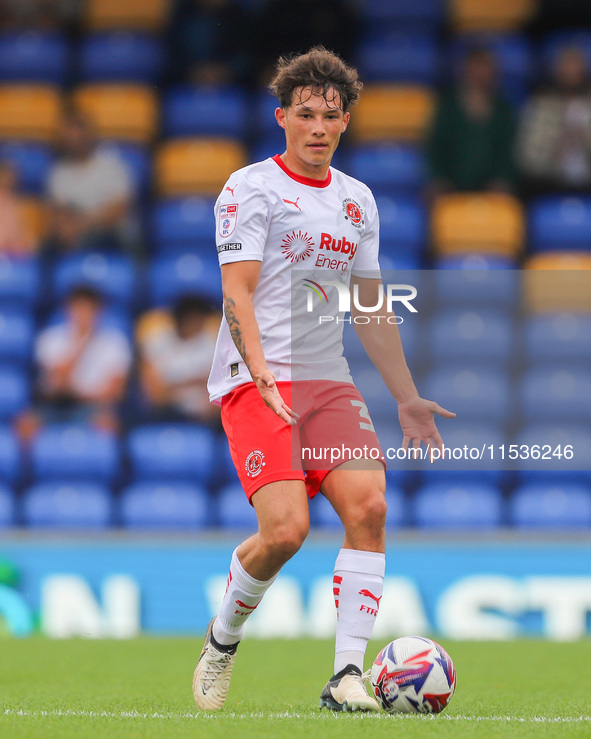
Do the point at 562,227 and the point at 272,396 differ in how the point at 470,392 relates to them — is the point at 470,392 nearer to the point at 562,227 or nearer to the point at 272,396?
the point at 562,227

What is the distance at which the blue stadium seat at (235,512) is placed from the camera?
8602 mm

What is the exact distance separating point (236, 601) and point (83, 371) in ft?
16.8

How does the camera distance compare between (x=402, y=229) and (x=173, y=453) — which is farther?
(x=402, y=229)

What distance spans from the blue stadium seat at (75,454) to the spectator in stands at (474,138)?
356 centimetres

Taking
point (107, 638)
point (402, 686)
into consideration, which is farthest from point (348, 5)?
point (402, 686)

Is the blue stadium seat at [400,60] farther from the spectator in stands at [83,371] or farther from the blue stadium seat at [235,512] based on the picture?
the blue stadium seat at [235,512]

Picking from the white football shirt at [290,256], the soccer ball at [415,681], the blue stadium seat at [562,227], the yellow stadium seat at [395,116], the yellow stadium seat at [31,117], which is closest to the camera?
the soccer ball at [415,681]

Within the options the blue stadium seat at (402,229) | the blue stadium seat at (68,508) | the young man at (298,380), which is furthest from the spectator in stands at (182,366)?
the young man at (298,380)

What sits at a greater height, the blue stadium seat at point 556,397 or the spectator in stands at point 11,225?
the spectator in stands at point 11,225

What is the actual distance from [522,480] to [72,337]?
135 inches

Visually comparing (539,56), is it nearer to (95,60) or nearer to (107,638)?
(95,60)

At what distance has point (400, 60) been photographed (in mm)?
11477

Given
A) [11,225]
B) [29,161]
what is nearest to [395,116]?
[29,161]

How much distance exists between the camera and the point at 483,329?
29.9 feet
